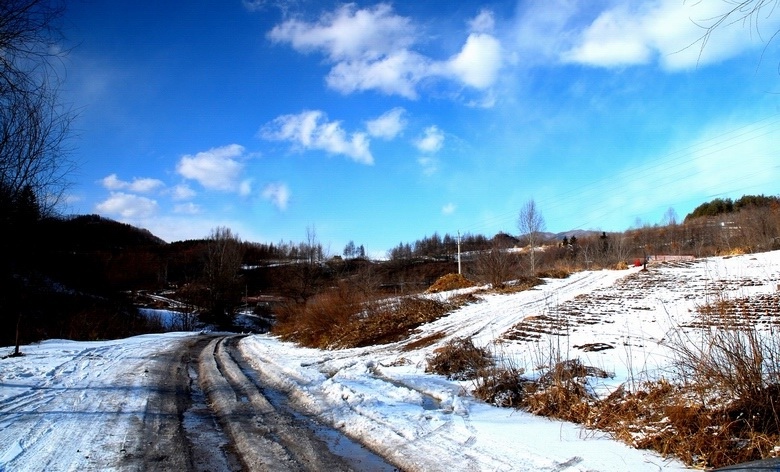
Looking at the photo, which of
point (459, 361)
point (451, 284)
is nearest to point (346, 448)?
point (459, 361)

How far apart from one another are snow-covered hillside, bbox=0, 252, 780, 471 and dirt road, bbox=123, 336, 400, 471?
0.88 feet

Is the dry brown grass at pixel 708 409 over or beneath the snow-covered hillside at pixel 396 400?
over

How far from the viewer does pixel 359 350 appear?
11.6m

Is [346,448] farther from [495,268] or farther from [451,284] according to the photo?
[451,284]

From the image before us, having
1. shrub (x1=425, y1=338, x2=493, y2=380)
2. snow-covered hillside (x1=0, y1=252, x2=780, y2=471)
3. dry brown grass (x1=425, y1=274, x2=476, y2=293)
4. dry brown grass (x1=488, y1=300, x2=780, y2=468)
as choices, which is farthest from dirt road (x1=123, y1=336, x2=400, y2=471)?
dry brown grass (x1=425, y1=274, x2=476, y2=293)

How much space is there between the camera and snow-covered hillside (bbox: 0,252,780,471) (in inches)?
153

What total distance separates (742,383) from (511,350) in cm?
511

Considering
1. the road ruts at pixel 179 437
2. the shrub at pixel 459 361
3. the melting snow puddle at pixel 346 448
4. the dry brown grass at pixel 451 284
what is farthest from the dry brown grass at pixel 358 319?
the dry brown grass at pixel 451 284

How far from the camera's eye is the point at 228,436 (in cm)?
468

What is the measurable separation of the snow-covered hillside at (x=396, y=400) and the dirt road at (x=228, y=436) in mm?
270

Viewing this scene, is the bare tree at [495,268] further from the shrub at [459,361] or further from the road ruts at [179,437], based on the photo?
the road ruts at [179,437]

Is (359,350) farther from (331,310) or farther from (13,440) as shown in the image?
(13,440)

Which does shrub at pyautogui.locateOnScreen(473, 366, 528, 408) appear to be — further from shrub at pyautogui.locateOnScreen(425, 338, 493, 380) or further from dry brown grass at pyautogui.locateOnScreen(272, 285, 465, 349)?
dry brown grass at pyautogui.locateOnScreen(272, 285, 465, 349)

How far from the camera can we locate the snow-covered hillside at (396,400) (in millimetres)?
3883
